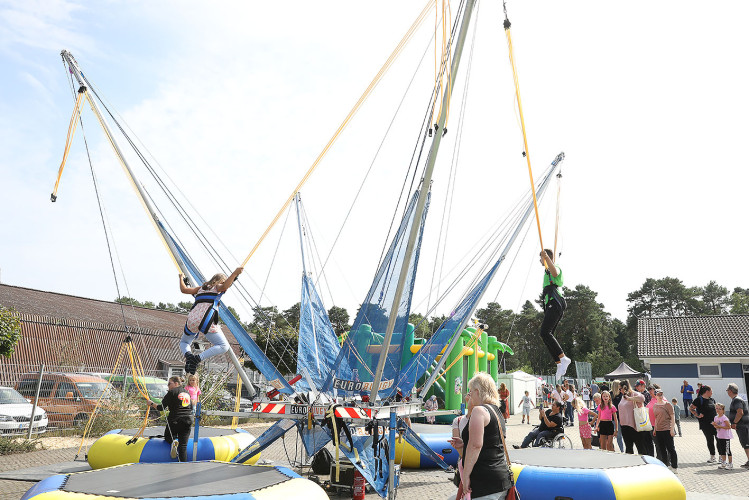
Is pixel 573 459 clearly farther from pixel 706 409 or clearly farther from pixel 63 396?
pixel 63 396

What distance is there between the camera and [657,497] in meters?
5.88

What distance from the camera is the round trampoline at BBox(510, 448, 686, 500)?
5.61 metres

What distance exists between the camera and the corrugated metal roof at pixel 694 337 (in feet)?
79.4

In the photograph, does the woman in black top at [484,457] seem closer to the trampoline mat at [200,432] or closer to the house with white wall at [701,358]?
the trampoline mat at [200,432]

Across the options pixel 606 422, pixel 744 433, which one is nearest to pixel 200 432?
pixel 606 422

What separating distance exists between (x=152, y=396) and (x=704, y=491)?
1232 centimetres

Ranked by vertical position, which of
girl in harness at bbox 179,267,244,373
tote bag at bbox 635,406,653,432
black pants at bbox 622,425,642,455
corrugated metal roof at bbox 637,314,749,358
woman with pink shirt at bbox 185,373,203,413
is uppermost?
corrugated metal roof at bbox 637,314,749,358

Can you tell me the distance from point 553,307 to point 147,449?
6.09 m

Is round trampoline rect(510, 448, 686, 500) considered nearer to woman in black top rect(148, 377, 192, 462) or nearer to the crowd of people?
the crowd of people

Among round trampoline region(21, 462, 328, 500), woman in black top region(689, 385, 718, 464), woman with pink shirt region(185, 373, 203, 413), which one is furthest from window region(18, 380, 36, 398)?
woman in black top region(689, 385, 718, 464)

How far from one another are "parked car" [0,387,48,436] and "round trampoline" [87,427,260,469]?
427 centimetres

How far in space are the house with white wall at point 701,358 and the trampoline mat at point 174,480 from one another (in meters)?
22.6

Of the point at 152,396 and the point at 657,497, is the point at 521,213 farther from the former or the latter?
the point at 152,396

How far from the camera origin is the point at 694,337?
26.3m
